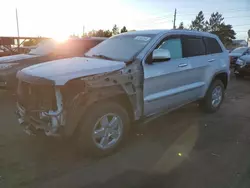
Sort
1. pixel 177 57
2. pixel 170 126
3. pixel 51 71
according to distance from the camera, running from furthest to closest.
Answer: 1. pixel 170 126
2. pixel 177 57
3. pixel 51 71

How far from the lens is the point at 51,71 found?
12.3 feet

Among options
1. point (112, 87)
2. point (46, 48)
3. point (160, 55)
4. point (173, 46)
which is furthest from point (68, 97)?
point (46, 48)

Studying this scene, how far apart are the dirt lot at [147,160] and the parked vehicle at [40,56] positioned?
80.2 inches

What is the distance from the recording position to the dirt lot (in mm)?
3374

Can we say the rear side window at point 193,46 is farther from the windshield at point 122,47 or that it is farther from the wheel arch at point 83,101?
the wheel arch at point 83,101

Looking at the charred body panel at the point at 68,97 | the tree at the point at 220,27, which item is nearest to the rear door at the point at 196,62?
the charred body panel at the point at 68,97

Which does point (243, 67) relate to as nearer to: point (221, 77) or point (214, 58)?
point (221, 77)

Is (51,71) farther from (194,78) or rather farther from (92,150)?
(194,78)

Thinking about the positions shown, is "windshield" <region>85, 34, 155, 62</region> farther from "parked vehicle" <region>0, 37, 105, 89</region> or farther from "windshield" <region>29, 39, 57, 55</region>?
"windshield" <region>29, 39, 57, 55</region>

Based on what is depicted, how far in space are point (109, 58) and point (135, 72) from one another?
0.70 m

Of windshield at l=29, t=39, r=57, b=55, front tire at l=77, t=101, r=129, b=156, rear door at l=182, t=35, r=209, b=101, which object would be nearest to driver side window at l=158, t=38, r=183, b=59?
rear door at l=182, t=35, r=209, b=101

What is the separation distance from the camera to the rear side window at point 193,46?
5320 mm

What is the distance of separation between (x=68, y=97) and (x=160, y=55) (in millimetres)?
1764

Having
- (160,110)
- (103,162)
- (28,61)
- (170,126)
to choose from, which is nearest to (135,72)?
(160,110)
